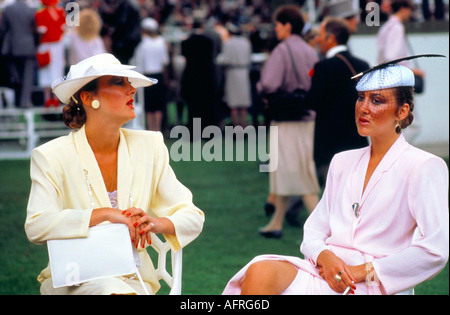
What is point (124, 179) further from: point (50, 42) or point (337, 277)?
point (50, 42)

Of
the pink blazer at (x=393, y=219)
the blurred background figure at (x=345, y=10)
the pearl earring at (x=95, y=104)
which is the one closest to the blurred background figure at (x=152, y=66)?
the blurred background figure at (x=345, y=10)

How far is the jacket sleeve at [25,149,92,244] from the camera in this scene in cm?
300

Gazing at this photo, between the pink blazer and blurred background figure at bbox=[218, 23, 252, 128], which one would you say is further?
blurred background figure at bbox=[218, 23, 252, 128]

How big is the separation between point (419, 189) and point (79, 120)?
1.48 m

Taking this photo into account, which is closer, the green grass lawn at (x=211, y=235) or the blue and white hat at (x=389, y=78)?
the blue and white hat at (x=389, y=78)

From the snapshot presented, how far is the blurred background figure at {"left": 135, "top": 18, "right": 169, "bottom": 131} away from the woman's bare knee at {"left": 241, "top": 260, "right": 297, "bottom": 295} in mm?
9725

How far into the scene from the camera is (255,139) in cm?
1312

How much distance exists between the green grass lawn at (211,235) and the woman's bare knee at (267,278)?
2067 millimetres

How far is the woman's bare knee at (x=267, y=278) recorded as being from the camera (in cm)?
293

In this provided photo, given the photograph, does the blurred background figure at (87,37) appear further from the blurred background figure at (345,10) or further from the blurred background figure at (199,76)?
the blurred background figure at (345,10)

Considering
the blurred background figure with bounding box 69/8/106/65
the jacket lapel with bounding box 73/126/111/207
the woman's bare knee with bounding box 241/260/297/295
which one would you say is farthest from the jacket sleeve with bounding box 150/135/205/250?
the blurred background figure with bounding box 69/8/106/65

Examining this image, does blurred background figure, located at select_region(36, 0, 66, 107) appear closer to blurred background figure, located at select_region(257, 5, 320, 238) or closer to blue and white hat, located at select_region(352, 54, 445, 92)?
blurred background figure, located at select_region(257, 5, 320, 238)
